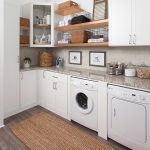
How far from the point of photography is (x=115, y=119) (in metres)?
2.03

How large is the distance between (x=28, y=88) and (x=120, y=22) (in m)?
2.15

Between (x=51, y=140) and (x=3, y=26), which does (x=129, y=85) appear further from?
(x=3, y=26)

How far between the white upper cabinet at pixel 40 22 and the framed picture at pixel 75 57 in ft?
1.55

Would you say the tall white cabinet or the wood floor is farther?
the tall white cabinet

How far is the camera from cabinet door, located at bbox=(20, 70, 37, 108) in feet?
10.2

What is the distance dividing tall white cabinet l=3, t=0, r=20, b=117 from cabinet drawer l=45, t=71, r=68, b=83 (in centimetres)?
58

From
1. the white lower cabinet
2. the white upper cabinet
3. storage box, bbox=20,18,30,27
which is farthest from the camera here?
the white upper cabinet

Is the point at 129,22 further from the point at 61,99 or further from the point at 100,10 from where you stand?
the point at 61,99

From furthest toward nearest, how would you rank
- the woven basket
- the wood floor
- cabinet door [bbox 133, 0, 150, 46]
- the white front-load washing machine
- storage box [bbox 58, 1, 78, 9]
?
the woven basket < storage box [bbox 58, 1, 78, 9] < the white front-load washing machine < the wood floor < cabinet door [bbox 133, 0, 150, 46]

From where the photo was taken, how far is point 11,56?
2.78m

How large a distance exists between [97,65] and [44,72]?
109 centimetres

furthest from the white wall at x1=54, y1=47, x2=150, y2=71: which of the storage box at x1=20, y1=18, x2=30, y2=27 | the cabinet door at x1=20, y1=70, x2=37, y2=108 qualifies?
the storage box at x1=20, y1=18, x2=30, y2=27

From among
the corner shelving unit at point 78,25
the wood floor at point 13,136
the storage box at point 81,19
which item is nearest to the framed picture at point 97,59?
the corner shelving unit at point 78,25

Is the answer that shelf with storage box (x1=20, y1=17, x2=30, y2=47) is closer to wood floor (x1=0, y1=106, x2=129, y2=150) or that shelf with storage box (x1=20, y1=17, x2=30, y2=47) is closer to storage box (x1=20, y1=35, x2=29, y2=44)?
storage box (x1=20, y1=35, x2=29, y2=44)
